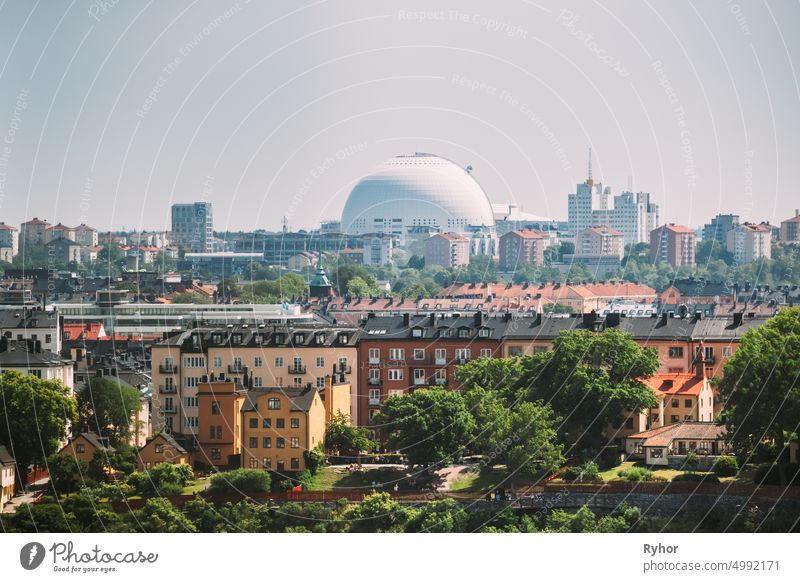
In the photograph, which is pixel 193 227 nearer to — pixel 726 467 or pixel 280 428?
pixel 280 428

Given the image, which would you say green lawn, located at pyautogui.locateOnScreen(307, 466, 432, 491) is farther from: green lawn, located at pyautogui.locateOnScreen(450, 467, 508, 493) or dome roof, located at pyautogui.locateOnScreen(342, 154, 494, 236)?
dome roof, located at pyautogui.locateOnScreen(342, 154, 494, 236)

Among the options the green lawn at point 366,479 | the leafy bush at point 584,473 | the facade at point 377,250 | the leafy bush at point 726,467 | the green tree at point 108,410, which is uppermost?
the facade at point 377,250

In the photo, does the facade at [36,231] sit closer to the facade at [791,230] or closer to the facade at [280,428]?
the facade at [791,230]

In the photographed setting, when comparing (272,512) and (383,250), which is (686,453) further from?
(383,250)

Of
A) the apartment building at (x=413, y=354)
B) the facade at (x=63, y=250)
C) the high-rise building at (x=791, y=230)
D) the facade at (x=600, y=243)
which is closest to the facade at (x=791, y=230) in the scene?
the high-rise building at (x=791, y=230)

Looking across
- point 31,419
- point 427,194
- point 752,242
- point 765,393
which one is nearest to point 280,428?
point 31,419
